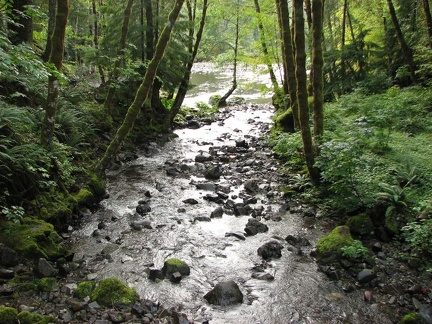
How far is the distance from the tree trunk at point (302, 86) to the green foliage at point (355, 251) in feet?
10.8

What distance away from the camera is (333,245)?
671 centimetres

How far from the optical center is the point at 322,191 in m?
9.40

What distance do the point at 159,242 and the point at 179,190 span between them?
3.50 meters

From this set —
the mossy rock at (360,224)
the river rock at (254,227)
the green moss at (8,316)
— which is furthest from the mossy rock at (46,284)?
the mossy rock at (360,224)

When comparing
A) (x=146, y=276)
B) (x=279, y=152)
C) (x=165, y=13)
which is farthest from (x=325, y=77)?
(x=146, y=276)

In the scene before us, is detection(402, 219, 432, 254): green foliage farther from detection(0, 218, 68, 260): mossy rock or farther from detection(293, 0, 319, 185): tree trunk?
detection(0, 218, 68, 260): mossy rock

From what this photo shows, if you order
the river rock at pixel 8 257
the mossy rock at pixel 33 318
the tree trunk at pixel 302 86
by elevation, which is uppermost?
the tree trunk at pixel 302 86

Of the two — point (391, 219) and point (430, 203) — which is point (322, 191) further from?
point (430, 203)

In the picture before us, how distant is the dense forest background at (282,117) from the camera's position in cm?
688

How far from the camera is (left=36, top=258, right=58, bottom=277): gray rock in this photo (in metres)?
5.38

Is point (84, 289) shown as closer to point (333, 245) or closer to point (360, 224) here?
point (333, 245)

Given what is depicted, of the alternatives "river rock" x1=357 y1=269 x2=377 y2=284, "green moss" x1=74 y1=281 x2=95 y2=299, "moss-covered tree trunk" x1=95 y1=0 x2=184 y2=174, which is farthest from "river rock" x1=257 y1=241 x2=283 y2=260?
"moss-covered tree trunk" x1=95 y1=0 x2=184 y2=174

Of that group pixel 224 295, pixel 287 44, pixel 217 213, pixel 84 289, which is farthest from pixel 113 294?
pixel 287 44

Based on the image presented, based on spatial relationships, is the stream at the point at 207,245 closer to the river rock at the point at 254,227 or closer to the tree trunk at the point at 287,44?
the river rock at the point at 254,227
